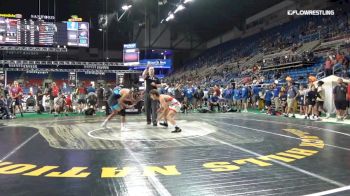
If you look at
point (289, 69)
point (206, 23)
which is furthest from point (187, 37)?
point (289, 69)

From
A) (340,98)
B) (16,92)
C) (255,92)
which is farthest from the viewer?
(255,92)

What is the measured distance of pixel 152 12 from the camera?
1503 inches

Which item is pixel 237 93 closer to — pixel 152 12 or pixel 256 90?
pixel 256 90

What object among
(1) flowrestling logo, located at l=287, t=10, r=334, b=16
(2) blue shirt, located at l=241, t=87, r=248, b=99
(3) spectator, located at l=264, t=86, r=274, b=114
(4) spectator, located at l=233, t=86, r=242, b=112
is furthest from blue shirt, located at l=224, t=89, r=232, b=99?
(1) flowrestling logo, located at l=287, t=10, r=334, b=16

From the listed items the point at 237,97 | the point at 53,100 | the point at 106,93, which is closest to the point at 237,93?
the point at 237,97

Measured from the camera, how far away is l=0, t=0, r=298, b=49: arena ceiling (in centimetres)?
3009

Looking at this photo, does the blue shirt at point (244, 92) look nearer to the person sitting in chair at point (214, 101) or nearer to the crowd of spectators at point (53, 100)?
the person sitting in chair at point (214, 101)

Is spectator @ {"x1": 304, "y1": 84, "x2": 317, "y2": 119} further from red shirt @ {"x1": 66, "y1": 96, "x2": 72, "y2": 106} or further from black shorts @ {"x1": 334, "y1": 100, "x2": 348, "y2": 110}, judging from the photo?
red shirt @ {"x1": 66, "y1": 96, "x2": 72, "y2": 106}

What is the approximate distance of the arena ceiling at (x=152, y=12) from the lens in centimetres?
3009

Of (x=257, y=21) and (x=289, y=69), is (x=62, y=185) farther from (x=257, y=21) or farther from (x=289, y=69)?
(x=257, y=21)

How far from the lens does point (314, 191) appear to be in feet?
13.8

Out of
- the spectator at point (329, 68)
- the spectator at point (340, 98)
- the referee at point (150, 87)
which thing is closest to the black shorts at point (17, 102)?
the referee at point (150, 87)

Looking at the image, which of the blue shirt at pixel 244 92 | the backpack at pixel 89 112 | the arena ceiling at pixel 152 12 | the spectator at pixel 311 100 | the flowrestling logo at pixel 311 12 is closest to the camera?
the spectator at pixel 311 100

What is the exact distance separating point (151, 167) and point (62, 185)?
144cm
